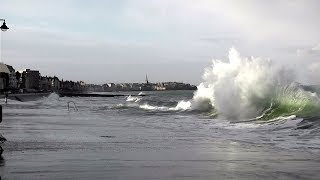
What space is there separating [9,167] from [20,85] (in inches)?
7357

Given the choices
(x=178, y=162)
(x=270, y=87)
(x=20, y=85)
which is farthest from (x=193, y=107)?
(x=20, y=85)

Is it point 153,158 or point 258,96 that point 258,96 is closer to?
point 258,96

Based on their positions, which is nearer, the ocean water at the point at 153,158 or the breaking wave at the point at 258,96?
the ocean water at the point at 153,158

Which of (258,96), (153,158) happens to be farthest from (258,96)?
(153,158)

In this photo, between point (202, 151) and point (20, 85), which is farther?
point (20, 85)

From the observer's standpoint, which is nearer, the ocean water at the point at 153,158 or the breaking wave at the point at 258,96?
the ocean water at the point at 153,158

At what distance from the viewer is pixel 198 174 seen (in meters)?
8.84

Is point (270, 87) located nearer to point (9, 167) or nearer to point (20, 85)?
point (9, 167)

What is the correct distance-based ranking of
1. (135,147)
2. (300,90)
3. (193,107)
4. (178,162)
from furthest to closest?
(193,107), (300,90), (135,147), (178,162)

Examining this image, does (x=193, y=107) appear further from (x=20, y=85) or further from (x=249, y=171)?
(x=20, y=85)

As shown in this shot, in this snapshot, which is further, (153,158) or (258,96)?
(258,96)

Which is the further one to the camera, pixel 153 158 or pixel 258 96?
pixel 258 96

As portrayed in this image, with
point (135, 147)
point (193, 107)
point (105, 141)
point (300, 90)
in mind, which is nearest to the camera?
point (135, 147)

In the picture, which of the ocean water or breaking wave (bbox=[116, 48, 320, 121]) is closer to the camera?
the ocean water
